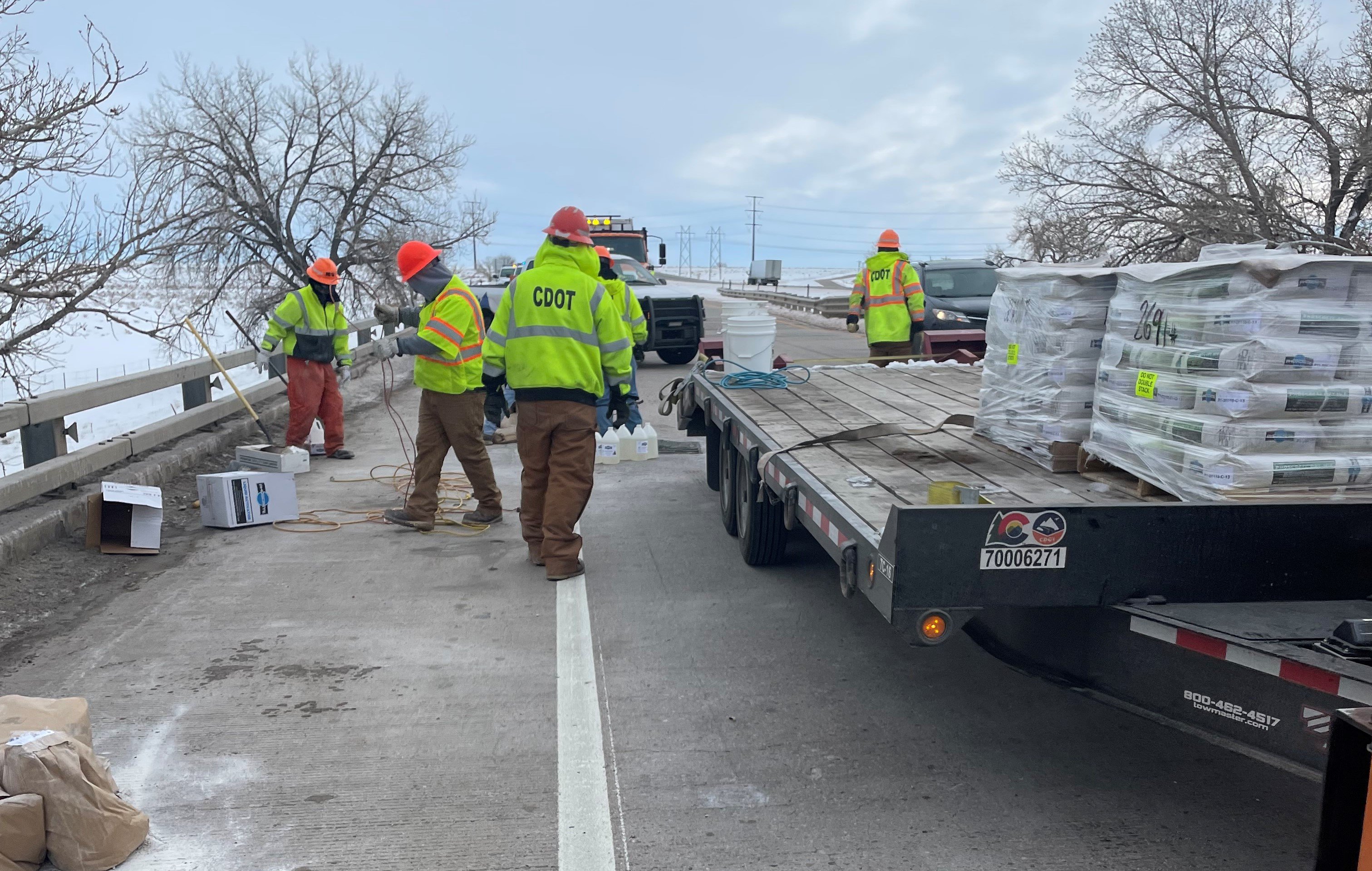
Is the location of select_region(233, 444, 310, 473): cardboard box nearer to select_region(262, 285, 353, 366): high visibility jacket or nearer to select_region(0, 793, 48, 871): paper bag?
select_region(262, 285, 353, 366): high visibility jacket

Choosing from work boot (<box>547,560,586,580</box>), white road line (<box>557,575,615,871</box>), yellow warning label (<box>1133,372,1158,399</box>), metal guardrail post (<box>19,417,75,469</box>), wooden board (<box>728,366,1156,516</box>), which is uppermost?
yellow warning label (<box>1133,372,1158,399</box>)

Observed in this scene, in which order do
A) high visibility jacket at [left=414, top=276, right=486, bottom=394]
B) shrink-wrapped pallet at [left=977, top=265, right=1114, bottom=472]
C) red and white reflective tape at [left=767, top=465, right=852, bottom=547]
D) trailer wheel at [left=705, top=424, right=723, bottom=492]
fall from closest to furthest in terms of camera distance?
red and white reflective tape at [left=767, top=465, right=852, bottom=547], shrink-wrapped pallet at [left=977, top=265, right=1114, bottom=472], high visibility jacket at [left=414, top=276, right=486, bottom=394], trailer wheel at [left=705, top=424, right=723, bottom=492]

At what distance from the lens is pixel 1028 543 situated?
129 inches

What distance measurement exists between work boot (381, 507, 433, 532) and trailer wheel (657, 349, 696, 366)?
11.7 m

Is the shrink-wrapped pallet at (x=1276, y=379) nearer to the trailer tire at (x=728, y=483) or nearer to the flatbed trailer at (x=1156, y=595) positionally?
the flatbed trailer at (x=1156, y=595)

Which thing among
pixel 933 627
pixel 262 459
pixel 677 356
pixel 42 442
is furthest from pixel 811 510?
pixel 677 356

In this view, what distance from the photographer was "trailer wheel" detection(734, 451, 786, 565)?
6410mm

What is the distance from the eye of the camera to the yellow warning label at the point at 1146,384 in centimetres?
404

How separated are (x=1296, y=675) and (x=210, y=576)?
590 centimetres

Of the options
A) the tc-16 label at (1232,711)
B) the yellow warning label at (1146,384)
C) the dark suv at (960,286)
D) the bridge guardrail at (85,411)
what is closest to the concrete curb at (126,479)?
the bridge guardrail at (85,411)

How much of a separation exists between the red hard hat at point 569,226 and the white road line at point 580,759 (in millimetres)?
2273

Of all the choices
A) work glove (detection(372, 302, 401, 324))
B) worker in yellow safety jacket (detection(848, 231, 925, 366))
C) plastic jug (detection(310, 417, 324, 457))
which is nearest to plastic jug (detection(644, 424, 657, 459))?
worker in yellow safety jacket (detection(848, 231, 925, 366))

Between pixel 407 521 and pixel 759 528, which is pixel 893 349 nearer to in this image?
pixel 759 528

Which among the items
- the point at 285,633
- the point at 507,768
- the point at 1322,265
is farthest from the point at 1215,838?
the point at 285,633
